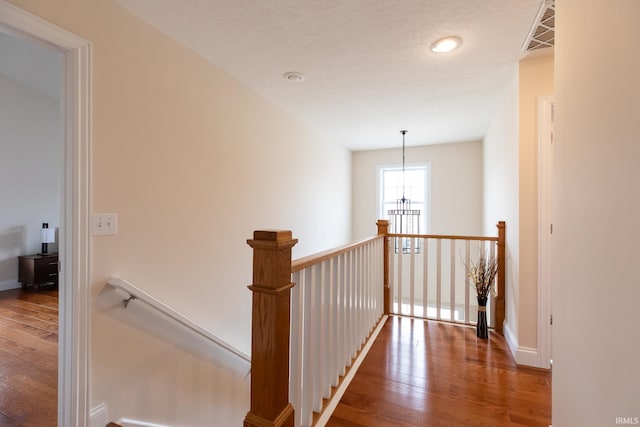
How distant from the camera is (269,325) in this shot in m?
1.07

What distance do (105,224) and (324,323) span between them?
1.34 m

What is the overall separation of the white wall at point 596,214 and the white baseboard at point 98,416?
2.23 metres

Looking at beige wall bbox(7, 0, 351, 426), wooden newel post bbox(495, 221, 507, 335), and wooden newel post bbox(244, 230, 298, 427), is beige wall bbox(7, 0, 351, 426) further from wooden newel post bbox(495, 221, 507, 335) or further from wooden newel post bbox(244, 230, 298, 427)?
wooden newel post bbox(495, 221, 507, 335)

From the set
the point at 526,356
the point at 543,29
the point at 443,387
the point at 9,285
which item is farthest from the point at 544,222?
the point at 9,285

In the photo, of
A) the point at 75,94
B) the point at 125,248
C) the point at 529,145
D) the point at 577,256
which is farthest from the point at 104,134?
the point at 529,145

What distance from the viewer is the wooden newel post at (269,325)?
1.05 m

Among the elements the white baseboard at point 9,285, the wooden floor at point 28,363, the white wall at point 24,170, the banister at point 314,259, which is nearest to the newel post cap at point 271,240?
the banister at point 314,259

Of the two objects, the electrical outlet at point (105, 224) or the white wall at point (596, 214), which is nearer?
the white wall at point (596, 214)

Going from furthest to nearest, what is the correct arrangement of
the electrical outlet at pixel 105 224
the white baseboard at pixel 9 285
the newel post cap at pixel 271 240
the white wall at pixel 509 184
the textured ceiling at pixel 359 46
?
1. the white baseboard at pixel 9 285
2. the white wall at pixel 509 184
3. the textured ceiling at pixel 359 46
4. the electrical outlet at pixel 105 224
5. the newel post cap at pixel 271 240

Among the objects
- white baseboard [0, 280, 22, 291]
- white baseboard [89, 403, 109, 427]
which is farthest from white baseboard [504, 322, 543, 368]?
white baseboard [0, 280, 22, 291]

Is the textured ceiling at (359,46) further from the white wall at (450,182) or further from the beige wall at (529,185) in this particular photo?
the white wall at (450,182)

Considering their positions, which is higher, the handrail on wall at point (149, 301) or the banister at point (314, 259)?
the banister at point (314, 259)

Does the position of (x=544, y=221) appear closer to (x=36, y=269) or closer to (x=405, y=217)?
(x=405, y=217)

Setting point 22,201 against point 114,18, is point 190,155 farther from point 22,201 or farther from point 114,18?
point 22,201
